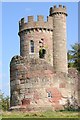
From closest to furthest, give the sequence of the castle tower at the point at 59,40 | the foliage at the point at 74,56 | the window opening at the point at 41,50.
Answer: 1. the castle tower at the point at 59,40
2. the window opening at the point at 41,50
3. the foliage at the point at 74,56

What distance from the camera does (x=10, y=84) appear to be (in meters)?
42.5

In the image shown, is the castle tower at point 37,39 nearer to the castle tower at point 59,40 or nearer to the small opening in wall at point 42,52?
the small opening in wall at point 42,52

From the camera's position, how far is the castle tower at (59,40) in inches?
1708

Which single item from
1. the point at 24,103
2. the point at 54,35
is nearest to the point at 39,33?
the point at 54,35

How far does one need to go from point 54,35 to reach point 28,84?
738 centimetres

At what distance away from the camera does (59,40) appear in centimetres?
4372

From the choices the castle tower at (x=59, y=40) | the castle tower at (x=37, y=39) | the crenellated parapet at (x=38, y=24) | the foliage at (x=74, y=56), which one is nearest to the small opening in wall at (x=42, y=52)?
the castle tower at (x=37, y=39)

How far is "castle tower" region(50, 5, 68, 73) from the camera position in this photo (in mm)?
43375

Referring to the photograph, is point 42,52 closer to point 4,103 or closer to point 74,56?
point 74,56

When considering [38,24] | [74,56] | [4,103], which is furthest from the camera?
[4,103]

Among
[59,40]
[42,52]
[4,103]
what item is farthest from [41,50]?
[4,103]

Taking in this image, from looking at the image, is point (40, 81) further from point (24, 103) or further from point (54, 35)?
point (54, 35)

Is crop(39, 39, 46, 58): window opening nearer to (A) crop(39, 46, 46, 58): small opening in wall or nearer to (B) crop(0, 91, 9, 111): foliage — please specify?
(A) crop(39, 46, 46, 58): small opening in wall

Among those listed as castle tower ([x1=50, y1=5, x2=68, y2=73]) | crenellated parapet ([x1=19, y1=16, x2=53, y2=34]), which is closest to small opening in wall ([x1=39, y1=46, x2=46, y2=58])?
castle tower ([x1=50, y1=5, x2=68, y2=73])
